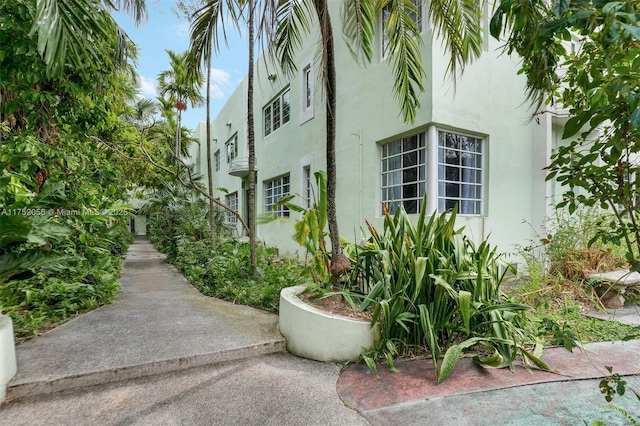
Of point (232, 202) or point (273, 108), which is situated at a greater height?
point (273, 108)

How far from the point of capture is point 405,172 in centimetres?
599

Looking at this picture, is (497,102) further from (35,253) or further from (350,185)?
(35,253)

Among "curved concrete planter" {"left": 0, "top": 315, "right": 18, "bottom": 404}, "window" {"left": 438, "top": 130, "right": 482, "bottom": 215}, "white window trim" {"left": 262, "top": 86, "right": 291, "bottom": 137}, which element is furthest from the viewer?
"white window trim" {"left": 262, "top": 86, "right": 291, "bottom": 137}

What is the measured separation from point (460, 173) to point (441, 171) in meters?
0.52

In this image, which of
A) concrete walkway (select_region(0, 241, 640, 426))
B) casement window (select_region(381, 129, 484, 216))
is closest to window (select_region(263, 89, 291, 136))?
casement window (select_region(381, 129, 484, 216))

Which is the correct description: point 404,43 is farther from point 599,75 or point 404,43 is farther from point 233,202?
point 233,202

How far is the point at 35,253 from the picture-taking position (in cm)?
308

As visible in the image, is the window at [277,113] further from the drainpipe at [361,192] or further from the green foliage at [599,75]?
the green foliage at [599,75]

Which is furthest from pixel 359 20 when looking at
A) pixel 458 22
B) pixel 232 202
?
pixel 232 202

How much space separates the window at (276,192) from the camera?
1055 centimetres

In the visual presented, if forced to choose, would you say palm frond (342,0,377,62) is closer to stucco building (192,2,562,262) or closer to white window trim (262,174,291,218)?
stucco building (192,2,562,262)

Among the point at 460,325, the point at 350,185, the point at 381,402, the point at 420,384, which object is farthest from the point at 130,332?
the point at 350,185

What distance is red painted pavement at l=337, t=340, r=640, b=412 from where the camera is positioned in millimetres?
2475

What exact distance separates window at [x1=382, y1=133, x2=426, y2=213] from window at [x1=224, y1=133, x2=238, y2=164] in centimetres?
979
